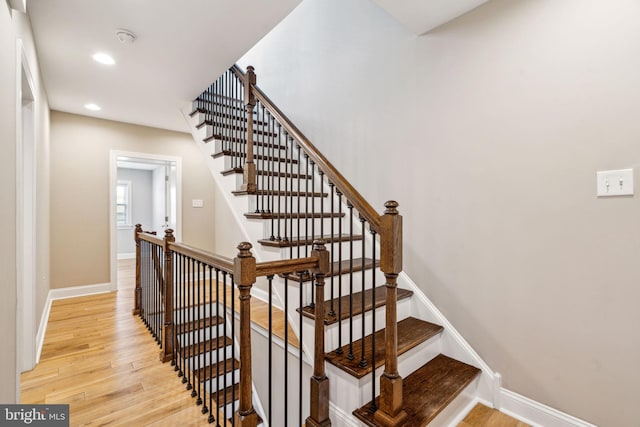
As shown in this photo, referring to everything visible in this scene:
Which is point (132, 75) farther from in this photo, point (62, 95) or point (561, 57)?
point (561, 57)

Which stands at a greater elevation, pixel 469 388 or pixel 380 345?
pixel 380 345

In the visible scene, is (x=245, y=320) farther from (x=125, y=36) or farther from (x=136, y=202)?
(x=136, y=202)

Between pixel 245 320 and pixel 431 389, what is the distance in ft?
3.80

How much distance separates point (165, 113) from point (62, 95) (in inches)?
41.4

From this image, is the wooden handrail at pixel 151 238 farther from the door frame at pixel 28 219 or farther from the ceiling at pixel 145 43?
the ceiling at pixel 145 43

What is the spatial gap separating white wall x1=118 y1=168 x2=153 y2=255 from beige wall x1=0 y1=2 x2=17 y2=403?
7347 mm

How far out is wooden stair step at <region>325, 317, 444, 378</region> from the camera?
159 cm

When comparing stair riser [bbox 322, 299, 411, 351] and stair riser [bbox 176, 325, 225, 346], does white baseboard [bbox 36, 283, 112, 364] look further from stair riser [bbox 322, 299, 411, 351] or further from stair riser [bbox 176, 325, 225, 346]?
stair riser [bbox 322, 299, 411, 351]

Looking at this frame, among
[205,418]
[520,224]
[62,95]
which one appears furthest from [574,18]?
[62,95]

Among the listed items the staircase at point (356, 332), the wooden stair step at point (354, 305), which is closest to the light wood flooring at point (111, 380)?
the staircase at point (356, 332)

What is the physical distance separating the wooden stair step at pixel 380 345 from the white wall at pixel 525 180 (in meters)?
0.23

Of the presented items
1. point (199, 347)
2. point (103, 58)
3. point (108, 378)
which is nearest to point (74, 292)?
point (108, 378)

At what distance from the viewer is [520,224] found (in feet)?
5.81

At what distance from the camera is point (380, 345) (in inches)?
70.9
